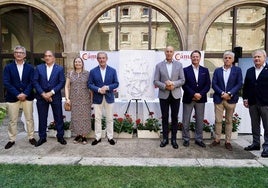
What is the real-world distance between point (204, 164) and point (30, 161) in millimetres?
2833

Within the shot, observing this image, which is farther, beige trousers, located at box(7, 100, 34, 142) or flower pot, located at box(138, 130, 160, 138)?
flower pot, located at box(138, 130, 160, 138)

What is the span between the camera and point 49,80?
5684mm

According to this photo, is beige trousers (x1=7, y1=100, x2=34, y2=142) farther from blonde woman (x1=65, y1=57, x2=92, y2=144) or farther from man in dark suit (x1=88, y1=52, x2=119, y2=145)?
man in dark suit (x1=88, y1=52, x2=119, y2=145)

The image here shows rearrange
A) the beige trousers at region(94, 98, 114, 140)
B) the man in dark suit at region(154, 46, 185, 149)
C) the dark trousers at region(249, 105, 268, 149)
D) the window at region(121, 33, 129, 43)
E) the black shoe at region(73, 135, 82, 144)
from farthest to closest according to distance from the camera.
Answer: the window at region(121, 33, 129, 43) → the black shoe at region(73, 135, 82, 144) → the beige trousers at region(94, 98, 114, 140) → the man in dark suit at region(154, 46, 185, 149) → the dark trousers at region(249, 105, 268, 149)

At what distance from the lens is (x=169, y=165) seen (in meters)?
4.59

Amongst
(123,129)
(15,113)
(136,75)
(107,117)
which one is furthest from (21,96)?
(136,75)

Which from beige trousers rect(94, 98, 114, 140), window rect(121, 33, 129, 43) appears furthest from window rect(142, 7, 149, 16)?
beige trousers rect(94, 98, 114, 140)

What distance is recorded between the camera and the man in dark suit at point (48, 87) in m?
5.63

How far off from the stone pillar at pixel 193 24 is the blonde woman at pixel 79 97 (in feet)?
18.4

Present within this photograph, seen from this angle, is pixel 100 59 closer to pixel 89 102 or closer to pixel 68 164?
pixel 89 102

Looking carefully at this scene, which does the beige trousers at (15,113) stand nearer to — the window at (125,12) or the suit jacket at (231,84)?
the suit jacket at (231,84)

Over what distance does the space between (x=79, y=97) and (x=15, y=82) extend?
1.24 meters

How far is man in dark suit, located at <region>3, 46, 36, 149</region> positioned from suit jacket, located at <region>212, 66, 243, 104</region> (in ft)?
11.8

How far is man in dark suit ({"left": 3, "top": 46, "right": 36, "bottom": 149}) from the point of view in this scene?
5.53 metres
